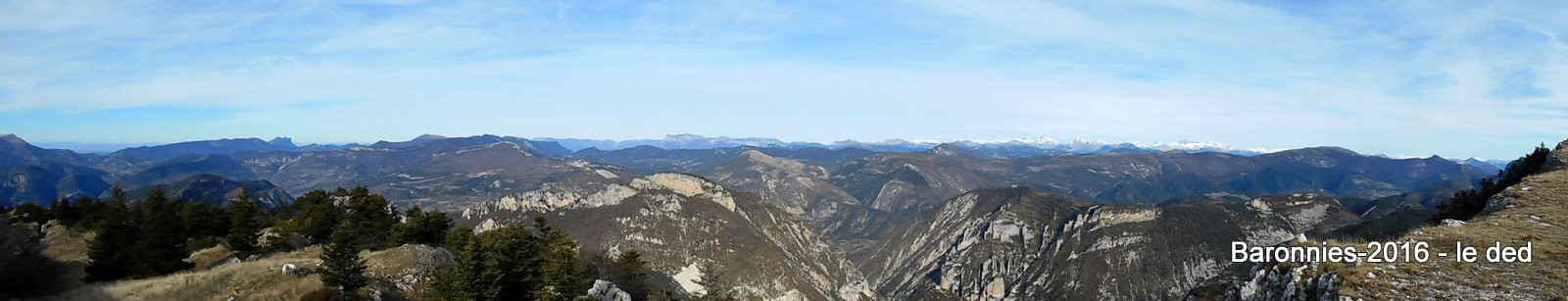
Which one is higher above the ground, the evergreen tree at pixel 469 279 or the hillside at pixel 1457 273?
the hillside at pixel 1457 273

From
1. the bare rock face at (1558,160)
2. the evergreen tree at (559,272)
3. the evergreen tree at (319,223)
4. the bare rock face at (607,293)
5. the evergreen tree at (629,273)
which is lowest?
the evergreen tree at (629,273)

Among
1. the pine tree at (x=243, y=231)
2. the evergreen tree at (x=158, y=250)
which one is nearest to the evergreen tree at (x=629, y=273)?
the pine tree at (x=243, y=231)

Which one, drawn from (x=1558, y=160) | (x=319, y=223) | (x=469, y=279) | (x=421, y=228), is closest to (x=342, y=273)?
(x=469, y=279)

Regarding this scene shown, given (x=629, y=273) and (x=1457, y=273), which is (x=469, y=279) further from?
(x=629, y=273)

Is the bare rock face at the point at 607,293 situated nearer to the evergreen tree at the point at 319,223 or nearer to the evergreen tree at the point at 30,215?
the evergreen tree at the point at 319,223

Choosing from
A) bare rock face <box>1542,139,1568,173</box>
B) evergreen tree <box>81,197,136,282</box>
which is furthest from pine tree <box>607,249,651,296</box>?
bare rock face <box>1542,139,1568,173</box>

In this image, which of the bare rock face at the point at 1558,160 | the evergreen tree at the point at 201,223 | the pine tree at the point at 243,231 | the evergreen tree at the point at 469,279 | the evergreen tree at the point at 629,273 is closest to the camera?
the evergreen tree at the point at 469,279

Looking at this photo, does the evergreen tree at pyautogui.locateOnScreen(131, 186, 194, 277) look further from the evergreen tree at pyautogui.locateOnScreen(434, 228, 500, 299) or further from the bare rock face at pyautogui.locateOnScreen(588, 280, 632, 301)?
the bare rock face at pyautogui.locateOnScreen(588, 280, 632, 301)

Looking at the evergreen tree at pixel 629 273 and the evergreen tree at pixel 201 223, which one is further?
the evergreen tree at pixel 629 273

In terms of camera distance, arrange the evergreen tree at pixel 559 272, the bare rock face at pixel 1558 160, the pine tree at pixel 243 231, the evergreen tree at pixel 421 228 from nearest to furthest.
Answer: the evergreen tree at pixel 559 272 → the bare rock face at pixel 1558 160 → the pine tree at pixel 243 231 → the evergreen tree at pixel 421 228
